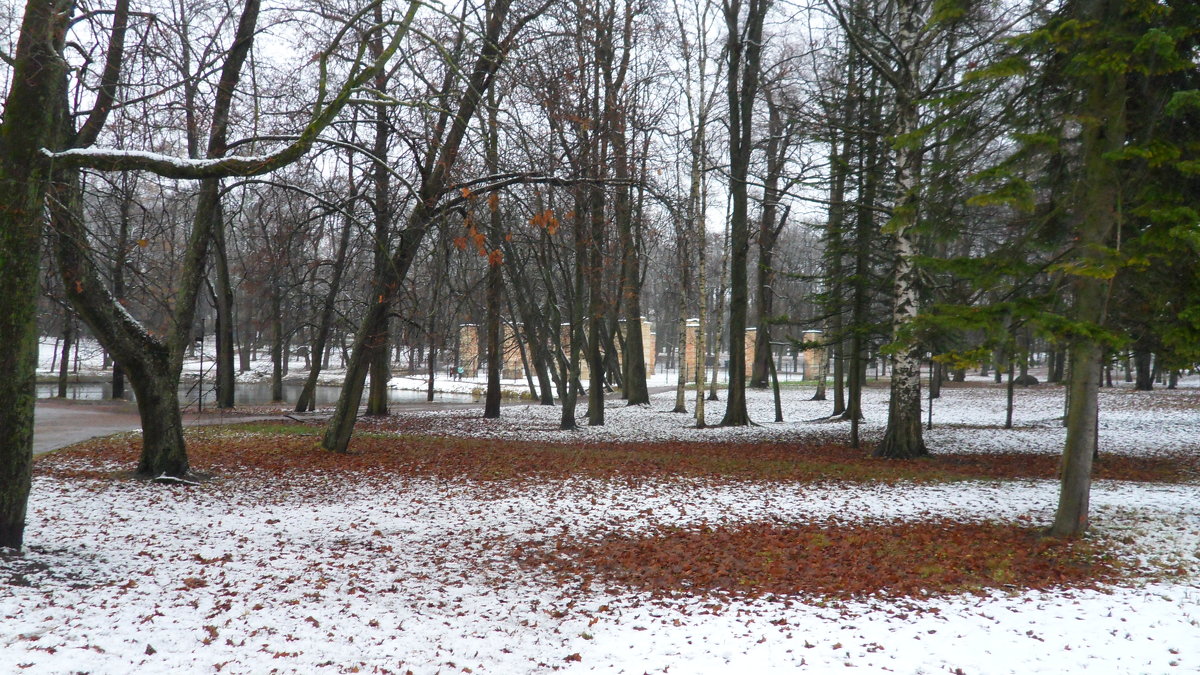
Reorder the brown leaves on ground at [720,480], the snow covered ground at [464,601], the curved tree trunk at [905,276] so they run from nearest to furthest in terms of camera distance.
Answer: the snow covered ground at [464,601] → the brown leaves on ground at [720,480] → the curved tree trunk at [905,276]

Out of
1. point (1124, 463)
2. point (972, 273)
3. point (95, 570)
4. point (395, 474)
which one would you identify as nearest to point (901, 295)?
point (1124, 463)

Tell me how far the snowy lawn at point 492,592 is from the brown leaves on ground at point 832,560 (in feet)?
0.59

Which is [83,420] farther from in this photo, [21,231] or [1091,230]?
[1091,230]

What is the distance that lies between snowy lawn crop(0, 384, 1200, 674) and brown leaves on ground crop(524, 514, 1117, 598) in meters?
0.18

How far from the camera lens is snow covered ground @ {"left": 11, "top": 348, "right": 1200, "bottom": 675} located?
4.76 meters

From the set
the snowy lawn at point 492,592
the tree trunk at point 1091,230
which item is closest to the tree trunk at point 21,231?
the snowy lawn at point 492,592

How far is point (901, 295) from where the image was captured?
12.5m

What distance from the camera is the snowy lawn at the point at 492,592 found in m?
4.78

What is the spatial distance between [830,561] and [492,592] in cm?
305

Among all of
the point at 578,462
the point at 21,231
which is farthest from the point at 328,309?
the point at 21,231

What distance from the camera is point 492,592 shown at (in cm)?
602

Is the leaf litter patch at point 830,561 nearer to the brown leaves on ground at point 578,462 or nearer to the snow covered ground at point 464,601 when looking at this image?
the snow covered ground at point 464,601

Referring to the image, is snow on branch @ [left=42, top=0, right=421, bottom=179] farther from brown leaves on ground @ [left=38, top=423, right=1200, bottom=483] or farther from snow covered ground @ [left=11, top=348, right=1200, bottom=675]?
brown leaves on ground @ [left=38, top=423, right=1200, bottom=483]

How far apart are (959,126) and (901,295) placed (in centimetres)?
507
